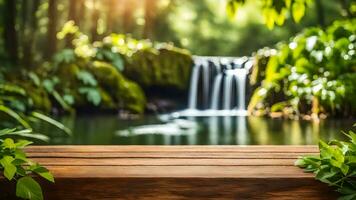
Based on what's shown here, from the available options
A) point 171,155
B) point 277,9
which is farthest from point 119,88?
point 171,155

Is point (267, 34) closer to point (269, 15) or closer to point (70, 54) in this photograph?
point (70, 54)

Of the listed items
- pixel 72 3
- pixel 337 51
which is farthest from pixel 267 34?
pixel 337 51

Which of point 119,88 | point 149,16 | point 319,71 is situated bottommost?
point 319,71

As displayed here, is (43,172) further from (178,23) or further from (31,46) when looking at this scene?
(178,23)

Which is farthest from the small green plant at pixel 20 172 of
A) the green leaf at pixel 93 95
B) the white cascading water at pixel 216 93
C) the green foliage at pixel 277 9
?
the white cascading water at pixel 216 93

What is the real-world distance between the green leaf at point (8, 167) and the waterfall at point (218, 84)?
42.2 ft

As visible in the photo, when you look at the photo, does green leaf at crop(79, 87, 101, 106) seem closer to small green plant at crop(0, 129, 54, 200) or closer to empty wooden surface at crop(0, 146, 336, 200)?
empty wooden surface at crop(0, 146, 336, 200)

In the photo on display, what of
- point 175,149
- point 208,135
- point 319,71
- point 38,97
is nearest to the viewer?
point 175,149

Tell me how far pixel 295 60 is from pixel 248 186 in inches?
353

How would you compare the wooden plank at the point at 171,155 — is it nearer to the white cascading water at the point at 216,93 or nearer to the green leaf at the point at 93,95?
the green leaf at the point at 93,95

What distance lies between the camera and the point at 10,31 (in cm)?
1691

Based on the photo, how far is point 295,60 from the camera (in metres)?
10.5

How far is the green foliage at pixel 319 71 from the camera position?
930 centimetres

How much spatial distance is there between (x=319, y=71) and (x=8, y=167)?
351 inches
